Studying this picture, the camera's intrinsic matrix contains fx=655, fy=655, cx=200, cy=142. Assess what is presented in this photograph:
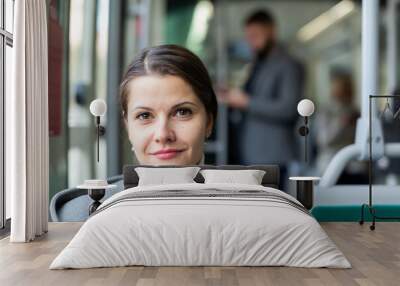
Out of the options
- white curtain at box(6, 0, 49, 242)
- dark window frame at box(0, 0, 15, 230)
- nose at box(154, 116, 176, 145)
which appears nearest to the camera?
white curtain at box(6, 0, 49, 242)

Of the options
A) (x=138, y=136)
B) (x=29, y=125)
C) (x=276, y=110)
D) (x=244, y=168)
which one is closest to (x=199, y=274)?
(x=29, y=125)

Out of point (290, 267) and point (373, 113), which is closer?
point (290, 267)

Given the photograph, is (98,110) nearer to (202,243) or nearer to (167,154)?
(167,154)

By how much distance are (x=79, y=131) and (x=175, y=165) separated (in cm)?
118

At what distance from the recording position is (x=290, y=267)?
14.4 feet

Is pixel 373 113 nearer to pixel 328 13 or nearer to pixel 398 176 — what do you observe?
pixel 398 176

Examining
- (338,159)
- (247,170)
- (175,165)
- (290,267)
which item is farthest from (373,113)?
(290,267)

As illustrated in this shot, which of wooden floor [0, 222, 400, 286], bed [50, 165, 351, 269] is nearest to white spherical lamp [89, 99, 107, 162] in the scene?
wooden floor [0, 222, 400, 286]

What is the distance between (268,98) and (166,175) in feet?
4.79

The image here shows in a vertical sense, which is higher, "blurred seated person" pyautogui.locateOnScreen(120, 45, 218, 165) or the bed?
"blurred seated person" pyautogui.locateOnScreen(120, 45, 218, 165)

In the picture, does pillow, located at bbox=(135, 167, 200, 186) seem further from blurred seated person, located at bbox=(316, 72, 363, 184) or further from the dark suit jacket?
blurred seated person, located at bbox=(316, 72, 363, 184)

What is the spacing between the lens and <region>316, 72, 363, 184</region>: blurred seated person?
7000 millimetres

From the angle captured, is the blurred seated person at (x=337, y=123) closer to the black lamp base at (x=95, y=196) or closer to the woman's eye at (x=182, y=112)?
the woman's eye at (x=182, y=112)

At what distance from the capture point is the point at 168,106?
22.0ft
